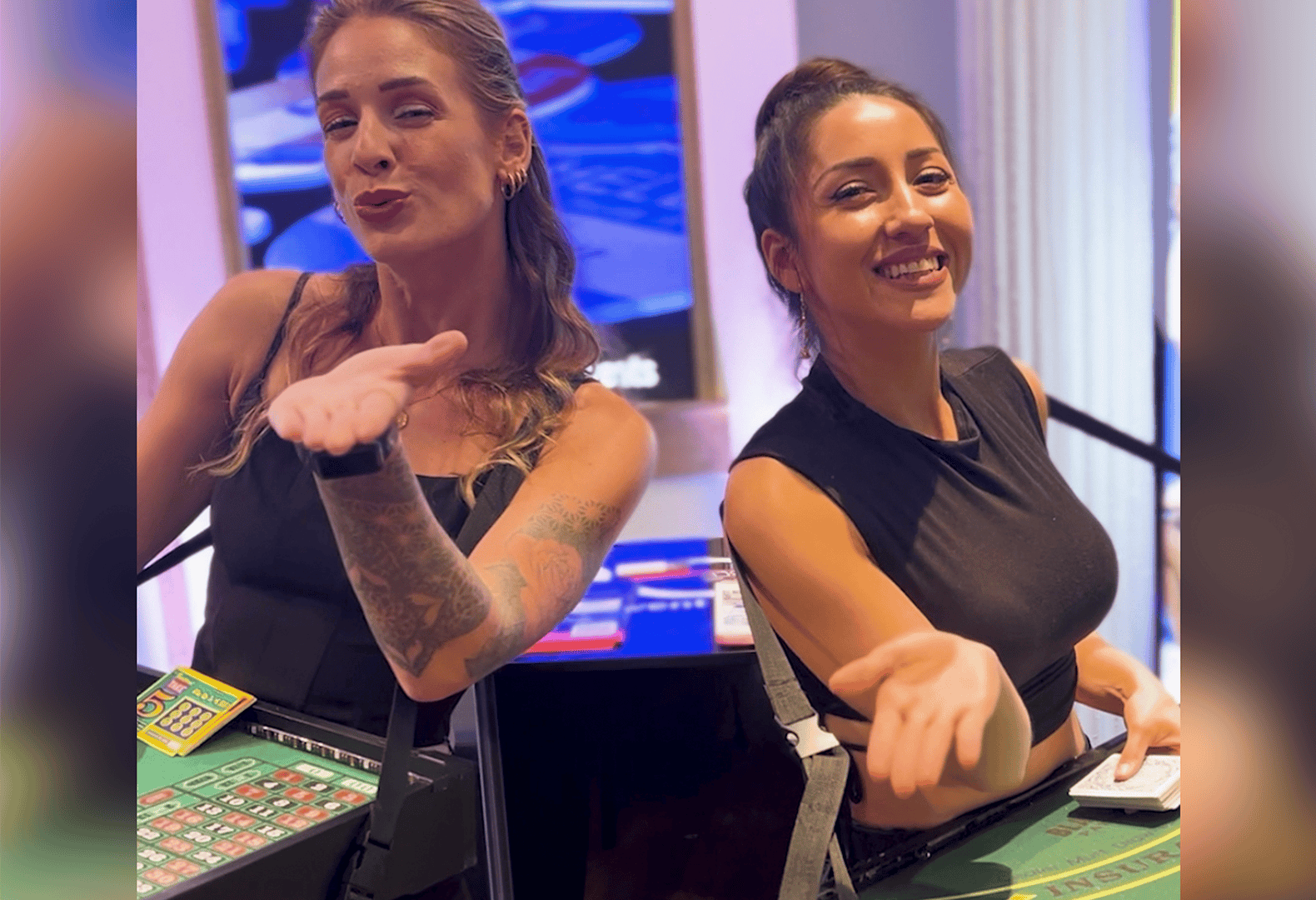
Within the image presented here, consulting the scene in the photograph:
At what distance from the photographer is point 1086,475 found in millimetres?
1170

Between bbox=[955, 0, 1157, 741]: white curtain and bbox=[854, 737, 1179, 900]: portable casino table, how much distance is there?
0.13 m

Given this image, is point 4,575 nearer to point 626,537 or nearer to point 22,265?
point 22,265

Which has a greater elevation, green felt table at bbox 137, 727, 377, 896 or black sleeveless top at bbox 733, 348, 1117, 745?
black sleeveless top at bbox 733, 348, 1117, 745

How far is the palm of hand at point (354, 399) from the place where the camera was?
745 mm

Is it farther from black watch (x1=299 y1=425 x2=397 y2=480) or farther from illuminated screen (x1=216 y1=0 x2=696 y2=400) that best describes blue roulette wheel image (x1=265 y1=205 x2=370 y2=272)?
black watch (x1=299 y1=425 x2=397 y2=480)

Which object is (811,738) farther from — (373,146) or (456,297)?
(373,146)

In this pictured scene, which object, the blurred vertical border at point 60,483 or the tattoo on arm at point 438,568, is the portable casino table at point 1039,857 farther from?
the blurred vertical border at point 60,483

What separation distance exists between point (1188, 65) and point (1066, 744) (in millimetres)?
855

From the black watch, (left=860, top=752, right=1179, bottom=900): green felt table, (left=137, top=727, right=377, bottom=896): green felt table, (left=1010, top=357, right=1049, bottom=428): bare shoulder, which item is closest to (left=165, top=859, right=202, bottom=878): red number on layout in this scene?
(left=137, top=727, right=377, bottom=896): green felt table

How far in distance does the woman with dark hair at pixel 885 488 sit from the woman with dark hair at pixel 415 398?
0.61ft

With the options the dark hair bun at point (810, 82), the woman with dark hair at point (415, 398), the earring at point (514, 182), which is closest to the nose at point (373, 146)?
the woman with dark hair at point (415, 398)

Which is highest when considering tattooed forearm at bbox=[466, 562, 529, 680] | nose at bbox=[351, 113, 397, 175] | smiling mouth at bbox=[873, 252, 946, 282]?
nose at bbox=[351, 113, 397, 175]

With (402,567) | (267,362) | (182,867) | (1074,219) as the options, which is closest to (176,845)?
(182,867)

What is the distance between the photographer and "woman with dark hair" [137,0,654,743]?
3.18ft
